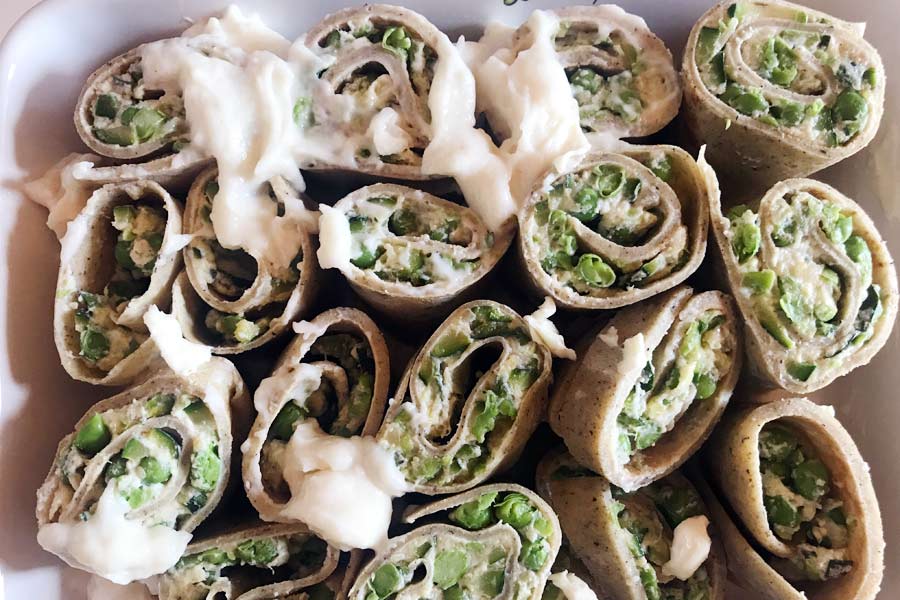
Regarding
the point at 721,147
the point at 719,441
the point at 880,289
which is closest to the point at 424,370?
the point at 719,441

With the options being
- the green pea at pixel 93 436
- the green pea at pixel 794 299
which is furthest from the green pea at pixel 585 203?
the green pea at pixel 93 436

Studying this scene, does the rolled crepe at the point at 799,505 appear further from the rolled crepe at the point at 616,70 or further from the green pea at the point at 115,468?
the green pea at the point at 115,468

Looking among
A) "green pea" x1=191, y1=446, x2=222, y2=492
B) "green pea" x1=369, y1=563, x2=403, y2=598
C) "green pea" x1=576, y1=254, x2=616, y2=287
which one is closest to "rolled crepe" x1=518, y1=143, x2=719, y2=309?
"green pea" x1=576, y1=254, x2=616, y2=287

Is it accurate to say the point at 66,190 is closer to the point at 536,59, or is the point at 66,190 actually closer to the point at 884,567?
the point at 536,59

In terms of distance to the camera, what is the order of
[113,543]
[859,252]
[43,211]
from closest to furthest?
1. [113,543]
2. [859,252]
3. [43,211]

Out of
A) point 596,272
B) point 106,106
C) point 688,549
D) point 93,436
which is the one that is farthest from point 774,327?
point 106,106

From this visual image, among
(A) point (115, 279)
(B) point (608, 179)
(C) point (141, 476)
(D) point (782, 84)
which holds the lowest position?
(C) point (141, 476)

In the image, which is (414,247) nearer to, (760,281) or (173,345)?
(173,345)

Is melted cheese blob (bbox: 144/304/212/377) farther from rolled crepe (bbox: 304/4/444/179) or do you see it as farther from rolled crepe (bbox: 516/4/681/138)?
rolled crepe (bbox: 516/4/681/138)
